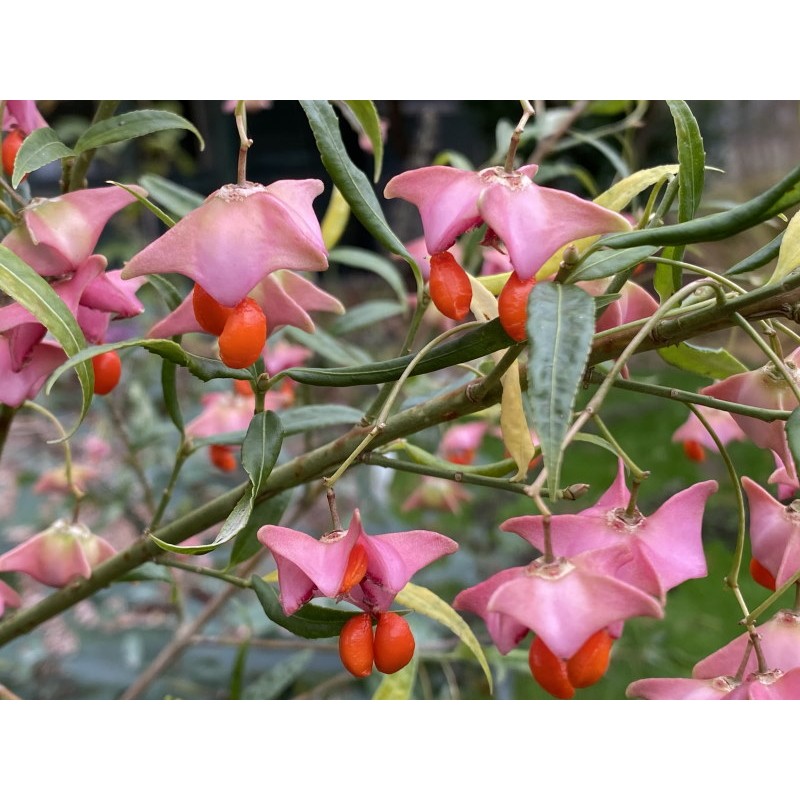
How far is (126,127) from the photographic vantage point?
52 cm

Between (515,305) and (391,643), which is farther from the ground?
(515,305)

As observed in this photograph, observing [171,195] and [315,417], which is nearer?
[315,417]

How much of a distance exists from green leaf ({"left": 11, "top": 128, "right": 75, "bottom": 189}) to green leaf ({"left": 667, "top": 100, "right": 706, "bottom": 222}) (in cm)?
32

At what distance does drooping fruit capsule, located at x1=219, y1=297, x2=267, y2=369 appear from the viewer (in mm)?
405

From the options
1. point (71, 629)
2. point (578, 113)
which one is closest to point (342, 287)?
point (71, 629)

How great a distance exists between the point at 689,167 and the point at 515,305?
0.11 meters

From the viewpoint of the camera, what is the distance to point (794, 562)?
0.44 meters

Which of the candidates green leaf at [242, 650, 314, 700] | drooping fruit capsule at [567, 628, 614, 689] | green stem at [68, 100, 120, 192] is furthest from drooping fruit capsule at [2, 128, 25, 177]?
green leaf at [242, 650, 314, 700]

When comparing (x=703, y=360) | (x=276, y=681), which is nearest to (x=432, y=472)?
(x=703, y=360)

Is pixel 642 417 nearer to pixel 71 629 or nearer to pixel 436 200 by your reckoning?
pixel 71 629

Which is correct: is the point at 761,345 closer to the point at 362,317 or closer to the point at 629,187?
the point at 629,187

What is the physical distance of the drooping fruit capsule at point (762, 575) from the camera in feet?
1.59

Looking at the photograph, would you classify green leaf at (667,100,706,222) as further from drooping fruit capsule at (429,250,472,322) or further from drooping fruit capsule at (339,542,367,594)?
drooping fruit capsule at (339,542,367,594)

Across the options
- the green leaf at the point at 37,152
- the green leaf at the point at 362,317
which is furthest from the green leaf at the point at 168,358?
the green leaf at the point at 362,317
